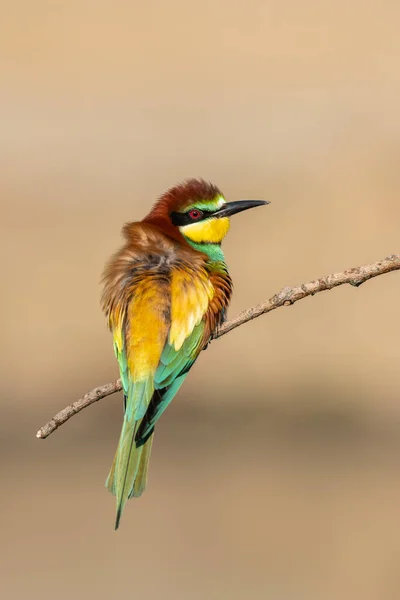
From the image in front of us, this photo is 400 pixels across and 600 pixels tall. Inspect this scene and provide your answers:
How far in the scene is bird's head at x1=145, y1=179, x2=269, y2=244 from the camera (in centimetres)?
308

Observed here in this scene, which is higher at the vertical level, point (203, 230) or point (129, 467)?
point (203, 230)

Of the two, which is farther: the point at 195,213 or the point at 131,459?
the point at 195,213

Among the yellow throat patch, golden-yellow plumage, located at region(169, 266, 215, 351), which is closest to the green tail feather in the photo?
golden-yellow plumage, located at region(169, 266, 215, 351)

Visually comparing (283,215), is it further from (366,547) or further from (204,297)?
(204,297)

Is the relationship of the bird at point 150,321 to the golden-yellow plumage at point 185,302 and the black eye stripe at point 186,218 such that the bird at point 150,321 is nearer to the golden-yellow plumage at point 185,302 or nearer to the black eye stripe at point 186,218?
the golden-yellow plumage at point 185,302

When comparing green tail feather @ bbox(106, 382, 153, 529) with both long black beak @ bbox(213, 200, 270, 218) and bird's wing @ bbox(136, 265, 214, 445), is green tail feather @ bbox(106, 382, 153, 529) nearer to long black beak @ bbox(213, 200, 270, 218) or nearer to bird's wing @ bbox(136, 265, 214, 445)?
bird's wing @ bbox(136, 265, 214, 445)

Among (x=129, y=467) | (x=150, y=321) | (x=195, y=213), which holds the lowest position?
(x=129, y=467)

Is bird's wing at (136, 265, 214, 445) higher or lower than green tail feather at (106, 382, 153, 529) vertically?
higher

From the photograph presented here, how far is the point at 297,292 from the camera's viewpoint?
2430 mm

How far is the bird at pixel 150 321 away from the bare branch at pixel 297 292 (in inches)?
5.9

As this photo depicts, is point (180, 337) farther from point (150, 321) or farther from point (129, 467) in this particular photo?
point (129, 467)

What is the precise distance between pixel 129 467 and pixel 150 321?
295mm

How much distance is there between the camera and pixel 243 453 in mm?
8219

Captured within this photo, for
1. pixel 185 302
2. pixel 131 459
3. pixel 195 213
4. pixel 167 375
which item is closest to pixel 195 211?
pixel 195 213
